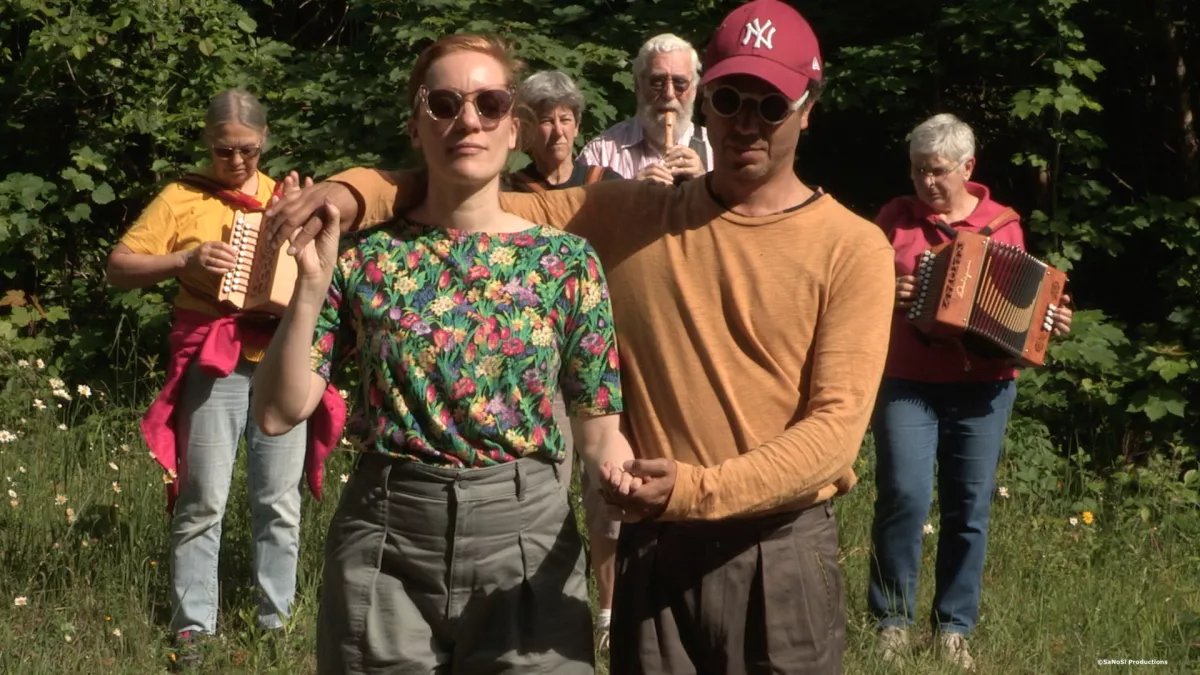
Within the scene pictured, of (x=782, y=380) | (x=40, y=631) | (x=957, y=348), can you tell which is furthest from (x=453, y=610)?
(x=957, y=348)

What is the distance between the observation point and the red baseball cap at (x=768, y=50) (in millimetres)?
2930

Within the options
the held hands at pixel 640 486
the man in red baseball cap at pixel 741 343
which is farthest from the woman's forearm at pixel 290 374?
the held hands at pixel 640 486

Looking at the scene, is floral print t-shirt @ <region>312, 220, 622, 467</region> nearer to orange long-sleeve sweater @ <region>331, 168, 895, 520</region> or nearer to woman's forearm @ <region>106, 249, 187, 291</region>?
orange long-sleeve sweater @ <region>331, 168, 895, 520</region>

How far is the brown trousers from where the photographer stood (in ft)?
9.89

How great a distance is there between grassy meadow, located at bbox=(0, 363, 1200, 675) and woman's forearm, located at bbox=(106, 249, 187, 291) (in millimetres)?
1049

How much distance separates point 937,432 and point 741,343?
3011 millimetres

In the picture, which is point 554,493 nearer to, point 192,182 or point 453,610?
point 453,610

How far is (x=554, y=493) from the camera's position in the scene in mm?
3023

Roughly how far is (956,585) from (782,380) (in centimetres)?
309

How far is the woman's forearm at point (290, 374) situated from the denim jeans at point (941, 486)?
3.23 metres

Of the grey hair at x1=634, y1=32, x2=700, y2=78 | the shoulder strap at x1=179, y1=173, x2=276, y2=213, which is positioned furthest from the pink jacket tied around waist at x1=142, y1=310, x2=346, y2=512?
the grey hair at x1=634, y1=32, x2=700, y2=78

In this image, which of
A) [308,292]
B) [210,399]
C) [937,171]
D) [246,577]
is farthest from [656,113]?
[308,292]

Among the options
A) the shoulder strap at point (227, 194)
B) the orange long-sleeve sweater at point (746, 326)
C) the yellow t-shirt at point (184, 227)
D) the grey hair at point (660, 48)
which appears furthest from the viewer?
the grey hair at point (660, 48)

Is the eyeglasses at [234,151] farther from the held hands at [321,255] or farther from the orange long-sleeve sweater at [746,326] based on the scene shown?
the held hands at [321,255]
